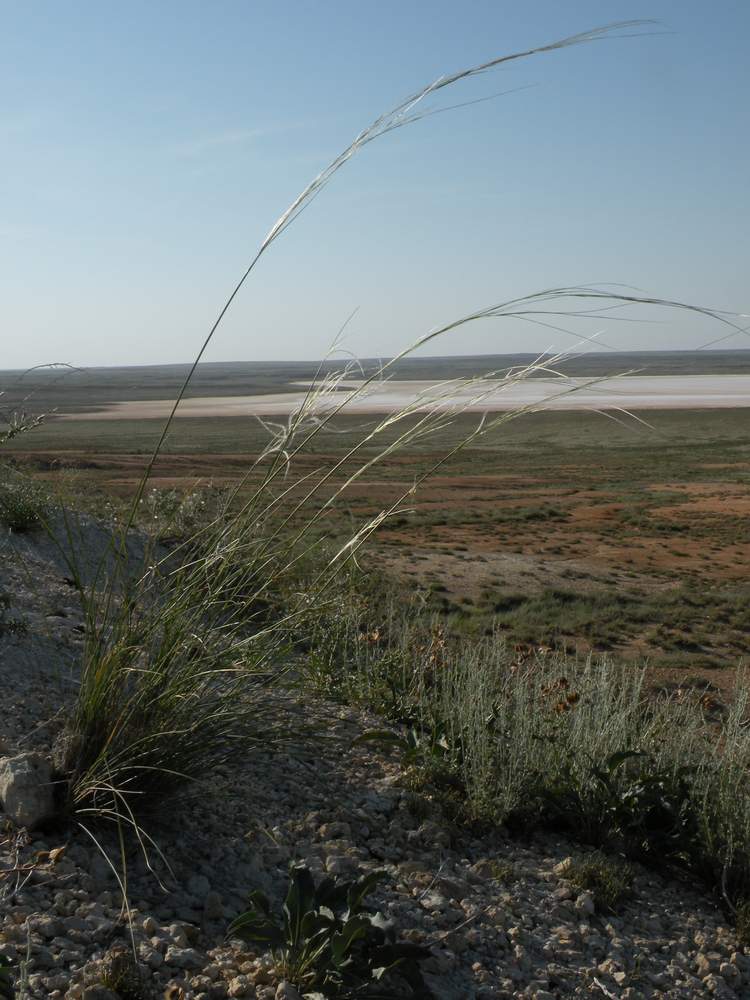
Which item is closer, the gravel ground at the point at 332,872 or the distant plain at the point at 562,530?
the gravel ground at the point at 332,872

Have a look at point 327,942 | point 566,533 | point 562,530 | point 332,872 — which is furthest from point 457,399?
point 562,530

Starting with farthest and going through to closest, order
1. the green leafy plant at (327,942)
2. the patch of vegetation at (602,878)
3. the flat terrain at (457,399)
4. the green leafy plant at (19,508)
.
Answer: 1. the green leafy plant at (19,508)
2. the patch of vegetation at (602,878)
3. the flat terrain at (457,399)
4. the green leafy plant at (327,942)

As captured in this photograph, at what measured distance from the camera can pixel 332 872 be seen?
2.96m

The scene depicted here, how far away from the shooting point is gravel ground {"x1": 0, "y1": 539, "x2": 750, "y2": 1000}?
2.40 metres

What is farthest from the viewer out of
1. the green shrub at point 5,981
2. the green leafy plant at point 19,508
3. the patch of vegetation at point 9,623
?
the green leafy plant at point 19,508

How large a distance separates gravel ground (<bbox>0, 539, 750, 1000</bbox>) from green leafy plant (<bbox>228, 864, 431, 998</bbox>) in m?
0.08

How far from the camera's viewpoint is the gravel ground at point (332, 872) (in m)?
2.40

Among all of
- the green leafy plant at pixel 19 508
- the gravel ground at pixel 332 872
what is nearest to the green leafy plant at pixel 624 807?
the gravel ground at pixel 332 872

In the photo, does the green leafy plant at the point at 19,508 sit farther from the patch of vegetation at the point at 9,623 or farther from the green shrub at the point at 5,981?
the green shrub at the point at 5,981

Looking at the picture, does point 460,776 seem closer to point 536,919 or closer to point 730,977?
point 536,919

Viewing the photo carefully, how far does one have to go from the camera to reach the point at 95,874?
2.70 meters

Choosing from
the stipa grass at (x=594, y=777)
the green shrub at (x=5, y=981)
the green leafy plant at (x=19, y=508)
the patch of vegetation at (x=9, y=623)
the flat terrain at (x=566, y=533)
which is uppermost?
the green leafy plant at (x=19, y=508)

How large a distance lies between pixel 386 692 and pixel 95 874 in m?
2.21

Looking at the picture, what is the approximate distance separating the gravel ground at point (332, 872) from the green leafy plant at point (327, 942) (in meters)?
0.08
